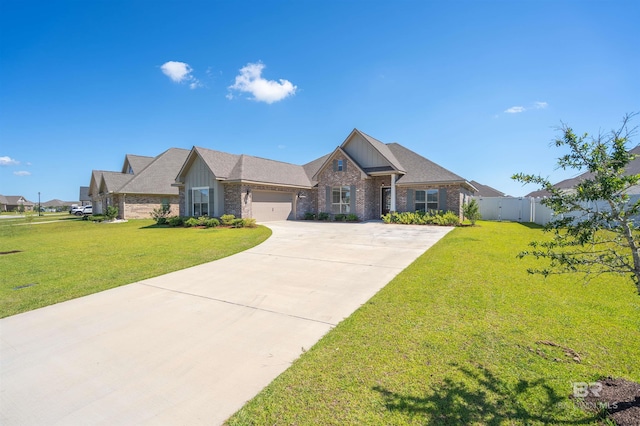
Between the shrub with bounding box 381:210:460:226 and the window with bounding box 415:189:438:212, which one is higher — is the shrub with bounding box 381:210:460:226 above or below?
below

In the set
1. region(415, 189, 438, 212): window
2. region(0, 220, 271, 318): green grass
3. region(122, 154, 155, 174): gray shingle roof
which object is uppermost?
region(122, 154, 155, 174): gray shingle roof

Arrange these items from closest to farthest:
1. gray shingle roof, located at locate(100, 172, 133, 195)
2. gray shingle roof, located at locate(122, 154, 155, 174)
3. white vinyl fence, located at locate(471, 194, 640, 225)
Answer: white vinyl fence, located at locate(471, 194, 640, 225) → gray shingle roof, located at locate(100, 172, 133, 195) → gray shingle roof, located at locate(122, 154, 155, 174)

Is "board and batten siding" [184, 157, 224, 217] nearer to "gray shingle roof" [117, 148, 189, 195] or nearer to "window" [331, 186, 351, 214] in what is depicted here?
"window" [331, 186, 351, 214]

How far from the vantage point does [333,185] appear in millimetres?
22250

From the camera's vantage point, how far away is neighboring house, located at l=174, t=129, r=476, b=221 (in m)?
19.3

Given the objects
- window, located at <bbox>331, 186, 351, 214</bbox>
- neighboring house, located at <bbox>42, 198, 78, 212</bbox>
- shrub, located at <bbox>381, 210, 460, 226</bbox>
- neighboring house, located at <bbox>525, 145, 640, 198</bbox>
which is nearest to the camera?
neighboring house, located at <bbox>525, 145, 640, 198</bbox>

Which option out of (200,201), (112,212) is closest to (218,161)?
(200,201)

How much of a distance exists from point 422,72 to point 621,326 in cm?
1268

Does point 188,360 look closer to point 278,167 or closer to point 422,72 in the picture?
point 422,72

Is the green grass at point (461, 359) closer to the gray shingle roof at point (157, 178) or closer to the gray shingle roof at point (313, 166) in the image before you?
the gray shingle roof at point (313, 166)

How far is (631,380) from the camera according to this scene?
2.71 meters

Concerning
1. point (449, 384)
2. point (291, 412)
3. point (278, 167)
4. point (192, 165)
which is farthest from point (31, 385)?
point (278, 167)

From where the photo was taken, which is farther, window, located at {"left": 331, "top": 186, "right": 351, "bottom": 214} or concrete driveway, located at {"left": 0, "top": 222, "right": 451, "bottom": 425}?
window, located at {"left": 331, "top": 186, "right": 351, "bottom": 214}
